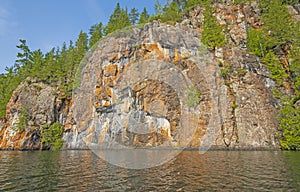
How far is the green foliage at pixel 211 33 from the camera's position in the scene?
54.8 metres

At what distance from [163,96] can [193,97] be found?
6.97 m

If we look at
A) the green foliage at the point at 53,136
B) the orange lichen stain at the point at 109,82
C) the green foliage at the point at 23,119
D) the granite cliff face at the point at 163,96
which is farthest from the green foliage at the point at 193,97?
the green foliage at the point at 23,119

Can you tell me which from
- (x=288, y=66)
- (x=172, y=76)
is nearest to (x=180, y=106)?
(x=172, y=76)

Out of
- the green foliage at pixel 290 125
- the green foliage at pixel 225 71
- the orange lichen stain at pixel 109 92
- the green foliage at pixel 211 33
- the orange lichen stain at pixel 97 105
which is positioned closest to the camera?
the green foliage at pixel 290 125

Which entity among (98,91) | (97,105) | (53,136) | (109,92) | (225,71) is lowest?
(53,136)

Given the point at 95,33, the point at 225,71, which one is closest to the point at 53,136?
the point at 95,33

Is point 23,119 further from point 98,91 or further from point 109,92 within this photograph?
point 109,92

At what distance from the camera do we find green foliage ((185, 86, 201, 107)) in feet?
167

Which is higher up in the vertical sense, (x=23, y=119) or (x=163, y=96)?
(x=163, y=96)

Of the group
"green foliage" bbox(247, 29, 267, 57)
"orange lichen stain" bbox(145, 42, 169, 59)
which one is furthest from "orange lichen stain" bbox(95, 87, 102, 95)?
"green foliage" bbox(247, 29, 267, 57)

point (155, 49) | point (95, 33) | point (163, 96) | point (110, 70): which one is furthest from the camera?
point (95, 33)

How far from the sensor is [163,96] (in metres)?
53.4

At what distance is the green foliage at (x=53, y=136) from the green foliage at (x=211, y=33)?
43.6m

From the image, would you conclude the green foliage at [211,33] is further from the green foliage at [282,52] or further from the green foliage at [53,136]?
the green foliage at [53,136]
